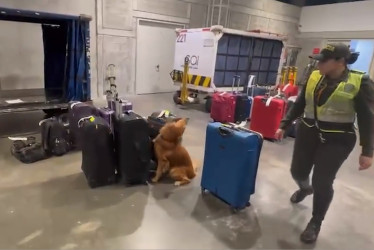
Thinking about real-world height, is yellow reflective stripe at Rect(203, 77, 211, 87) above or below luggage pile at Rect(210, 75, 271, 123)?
above

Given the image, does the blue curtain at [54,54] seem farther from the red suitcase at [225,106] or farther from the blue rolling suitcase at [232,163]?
the blue rolling suitcase at [232,163]

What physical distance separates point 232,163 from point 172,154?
0.76 meters

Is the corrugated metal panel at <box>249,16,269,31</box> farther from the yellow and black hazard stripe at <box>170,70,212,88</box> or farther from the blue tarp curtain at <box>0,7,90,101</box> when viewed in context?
the blue tarp curtain at <box>0,7,90,101</box>

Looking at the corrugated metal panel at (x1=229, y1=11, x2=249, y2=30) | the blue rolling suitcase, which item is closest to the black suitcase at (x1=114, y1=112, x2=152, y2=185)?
the blue rolling suitcase

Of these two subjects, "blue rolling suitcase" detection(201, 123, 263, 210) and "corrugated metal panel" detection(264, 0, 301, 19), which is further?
"corrugated metal panel" detection(264, 0, 301, 19)

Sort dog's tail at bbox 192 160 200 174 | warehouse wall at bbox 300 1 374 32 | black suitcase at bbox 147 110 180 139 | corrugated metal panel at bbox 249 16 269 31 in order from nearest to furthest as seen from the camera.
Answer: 1. black suitcase at bbox 147 110 180 139
2. dog's tail at bbox 192 160 200 174
3. warehouse wall at bbox 300 1 374 32
4. corrugated metal panel at bbox 249 16 269 31

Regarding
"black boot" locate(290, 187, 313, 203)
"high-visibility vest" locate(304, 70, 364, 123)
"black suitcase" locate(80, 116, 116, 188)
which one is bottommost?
"black boot" locate(290, 187, 313, 203)

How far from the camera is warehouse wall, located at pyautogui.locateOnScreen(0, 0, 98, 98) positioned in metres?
5.68

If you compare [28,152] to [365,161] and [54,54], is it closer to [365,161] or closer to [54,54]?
[54,54]

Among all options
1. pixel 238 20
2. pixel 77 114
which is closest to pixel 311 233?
pixel 77 114

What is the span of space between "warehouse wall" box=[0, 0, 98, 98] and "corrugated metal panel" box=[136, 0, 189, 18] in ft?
5.45

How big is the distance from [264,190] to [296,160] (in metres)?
0.75

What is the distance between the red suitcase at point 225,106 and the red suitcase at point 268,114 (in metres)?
0.69

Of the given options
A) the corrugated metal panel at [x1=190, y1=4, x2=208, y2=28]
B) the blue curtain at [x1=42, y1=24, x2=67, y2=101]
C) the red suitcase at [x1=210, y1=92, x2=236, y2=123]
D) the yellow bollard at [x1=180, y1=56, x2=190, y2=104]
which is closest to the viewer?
the blue curtain at [x1=42, y1=24, x2=67, y2=101]
